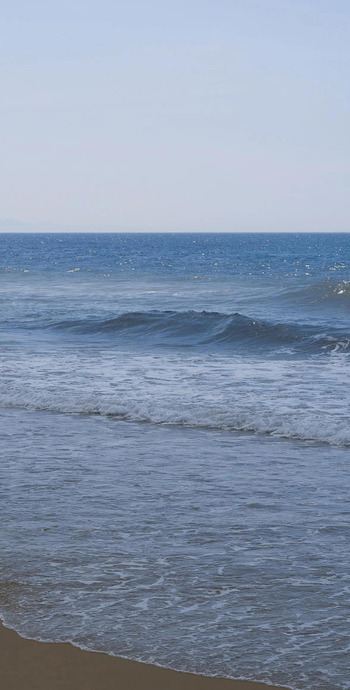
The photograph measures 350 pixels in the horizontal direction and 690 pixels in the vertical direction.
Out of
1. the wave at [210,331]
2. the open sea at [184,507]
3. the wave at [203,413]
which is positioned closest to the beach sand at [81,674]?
the open sea at [184,507]

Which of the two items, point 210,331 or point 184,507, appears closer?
point 184,507

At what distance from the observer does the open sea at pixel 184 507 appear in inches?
214

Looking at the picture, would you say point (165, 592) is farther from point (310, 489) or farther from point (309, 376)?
point (309, 376)

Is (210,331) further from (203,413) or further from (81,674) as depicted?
(81,674)

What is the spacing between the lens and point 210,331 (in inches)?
950

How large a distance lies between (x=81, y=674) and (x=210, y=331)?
19403 mm

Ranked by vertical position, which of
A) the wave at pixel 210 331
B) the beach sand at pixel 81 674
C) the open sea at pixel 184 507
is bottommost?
the beach sand at pixel 81 674

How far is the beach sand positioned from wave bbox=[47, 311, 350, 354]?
15.5 m

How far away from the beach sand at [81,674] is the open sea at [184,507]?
4.1 inches

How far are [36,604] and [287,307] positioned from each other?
93.2ft

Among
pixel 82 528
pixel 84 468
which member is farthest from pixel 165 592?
pixel 84 468

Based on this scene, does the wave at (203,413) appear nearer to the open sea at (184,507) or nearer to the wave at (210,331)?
the open sea at (184,507)

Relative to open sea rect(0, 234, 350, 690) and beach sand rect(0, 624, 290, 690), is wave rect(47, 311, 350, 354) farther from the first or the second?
beach sand rect(0, 624, 290, 690)

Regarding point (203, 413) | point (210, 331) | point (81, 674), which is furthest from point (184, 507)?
point (210, 331)
